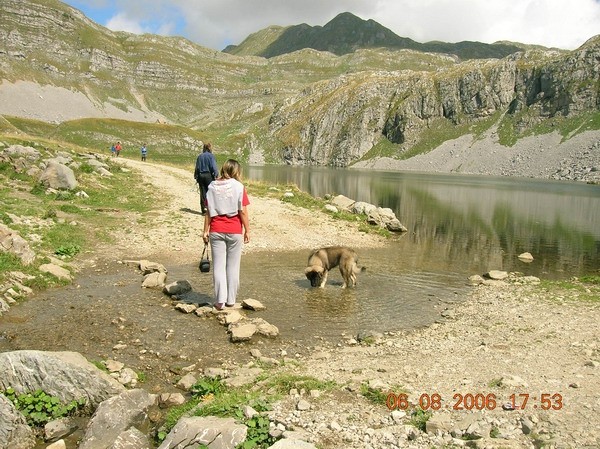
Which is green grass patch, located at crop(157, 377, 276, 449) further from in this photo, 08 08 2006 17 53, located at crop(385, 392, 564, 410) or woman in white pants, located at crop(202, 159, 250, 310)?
woman in white pants, located at crop(202, 159, 250, 310)

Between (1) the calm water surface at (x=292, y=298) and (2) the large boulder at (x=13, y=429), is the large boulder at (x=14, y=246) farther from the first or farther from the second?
(2) the large boulder at (x=13, y=429)

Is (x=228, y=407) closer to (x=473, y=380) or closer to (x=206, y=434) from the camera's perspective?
(x=206, y=434)

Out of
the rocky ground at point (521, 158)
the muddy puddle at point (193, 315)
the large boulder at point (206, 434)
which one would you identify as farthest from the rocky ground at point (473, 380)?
the rocky ground at point (521, 158)

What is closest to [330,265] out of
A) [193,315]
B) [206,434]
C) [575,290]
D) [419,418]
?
[193,315]

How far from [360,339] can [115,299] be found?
6.88m

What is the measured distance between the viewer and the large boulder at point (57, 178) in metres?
24.8

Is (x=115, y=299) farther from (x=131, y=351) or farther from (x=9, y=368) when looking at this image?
(x=9, y=368)

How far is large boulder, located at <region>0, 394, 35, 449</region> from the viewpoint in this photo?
250 inches

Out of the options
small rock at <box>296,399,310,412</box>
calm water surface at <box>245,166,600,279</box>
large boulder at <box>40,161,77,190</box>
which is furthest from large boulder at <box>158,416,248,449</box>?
large boulder at <box>40,161,77,190</box>

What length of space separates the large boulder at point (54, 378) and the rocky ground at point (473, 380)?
309 cm

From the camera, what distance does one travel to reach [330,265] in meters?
15.9

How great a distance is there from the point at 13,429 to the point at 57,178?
21.6 metres

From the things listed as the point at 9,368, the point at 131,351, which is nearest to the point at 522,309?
the point at 131,351

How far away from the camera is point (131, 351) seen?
9594mm
